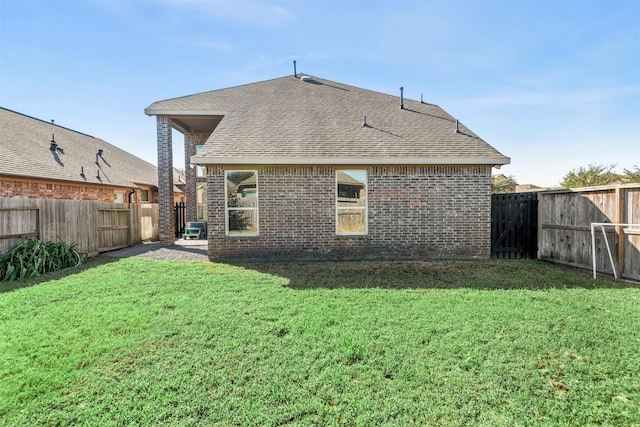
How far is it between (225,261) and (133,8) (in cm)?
785

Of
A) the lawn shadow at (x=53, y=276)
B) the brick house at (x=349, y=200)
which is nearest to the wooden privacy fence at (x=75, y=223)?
the lawn shadow at (x=53, y=276)

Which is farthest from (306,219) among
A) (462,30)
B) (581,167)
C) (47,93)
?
(581,167)

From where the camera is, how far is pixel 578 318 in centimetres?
405

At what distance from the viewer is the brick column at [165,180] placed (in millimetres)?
11336

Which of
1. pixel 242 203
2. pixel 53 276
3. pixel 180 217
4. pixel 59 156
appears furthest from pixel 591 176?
pixel 59 156

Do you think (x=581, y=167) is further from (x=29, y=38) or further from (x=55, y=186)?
(x=55, y=186)

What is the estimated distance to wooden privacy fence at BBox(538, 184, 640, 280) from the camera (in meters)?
6.04

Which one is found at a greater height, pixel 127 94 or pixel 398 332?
pixel 127 94

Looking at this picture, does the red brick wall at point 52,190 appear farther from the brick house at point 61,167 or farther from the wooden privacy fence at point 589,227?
the wooden privacy fence at point 589,227

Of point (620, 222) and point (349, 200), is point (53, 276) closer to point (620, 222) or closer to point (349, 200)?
point (349, 200)

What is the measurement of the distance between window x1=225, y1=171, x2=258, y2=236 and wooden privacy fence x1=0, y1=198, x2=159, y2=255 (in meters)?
4.83

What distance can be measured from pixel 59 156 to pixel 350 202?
1616 cm

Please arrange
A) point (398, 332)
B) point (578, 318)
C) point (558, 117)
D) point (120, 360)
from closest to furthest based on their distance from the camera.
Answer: point (120, 360), point (398, 332), point (578, 318), point (558, 117)

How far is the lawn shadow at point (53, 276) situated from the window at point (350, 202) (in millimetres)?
6917
